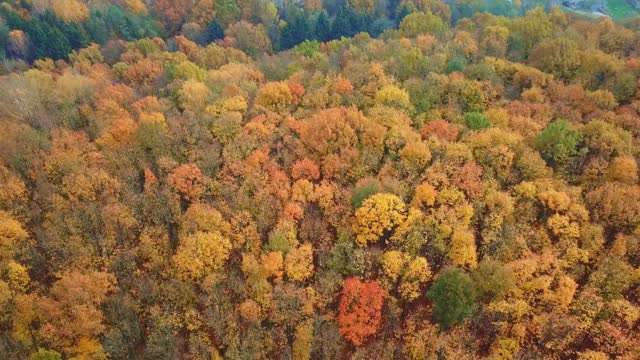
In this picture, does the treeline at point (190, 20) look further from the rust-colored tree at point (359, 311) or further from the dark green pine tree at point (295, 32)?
Result: the rust-colored tree at point (359, 311)

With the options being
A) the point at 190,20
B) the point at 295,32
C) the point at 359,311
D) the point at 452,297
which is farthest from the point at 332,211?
the point at 190,20

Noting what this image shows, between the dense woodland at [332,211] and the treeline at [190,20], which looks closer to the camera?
the dense woodland at [332,211]

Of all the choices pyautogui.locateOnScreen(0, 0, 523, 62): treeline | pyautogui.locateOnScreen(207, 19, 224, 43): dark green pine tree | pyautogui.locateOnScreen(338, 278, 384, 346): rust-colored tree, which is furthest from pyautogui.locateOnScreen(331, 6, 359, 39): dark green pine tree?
pyautogui.locateOnScreen(338, 278, 384, 346): rust-colored tree

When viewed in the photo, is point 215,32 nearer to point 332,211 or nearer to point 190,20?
point 190,20

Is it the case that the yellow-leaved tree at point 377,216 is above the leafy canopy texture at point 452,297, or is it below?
above

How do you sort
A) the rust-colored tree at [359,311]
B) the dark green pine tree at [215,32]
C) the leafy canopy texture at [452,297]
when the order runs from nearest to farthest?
the leafy canopy texture at [452,297] < the rust-colored tree at [359,311] < the dark green pine tree at [215,32]

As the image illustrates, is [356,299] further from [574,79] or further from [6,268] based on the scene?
[574,79]

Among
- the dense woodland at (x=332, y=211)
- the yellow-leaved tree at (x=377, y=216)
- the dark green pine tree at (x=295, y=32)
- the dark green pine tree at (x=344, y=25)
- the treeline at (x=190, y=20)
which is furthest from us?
the dark green pine tree at (x=344, y=25)

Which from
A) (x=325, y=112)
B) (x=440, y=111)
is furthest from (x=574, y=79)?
(x=325, y=112)

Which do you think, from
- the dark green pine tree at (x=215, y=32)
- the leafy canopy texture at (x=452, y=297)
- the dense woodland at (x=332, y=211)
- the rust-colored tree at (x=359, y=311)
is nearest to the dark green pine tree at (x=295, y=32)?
the dark green pine tree at (x=215, y=32)
